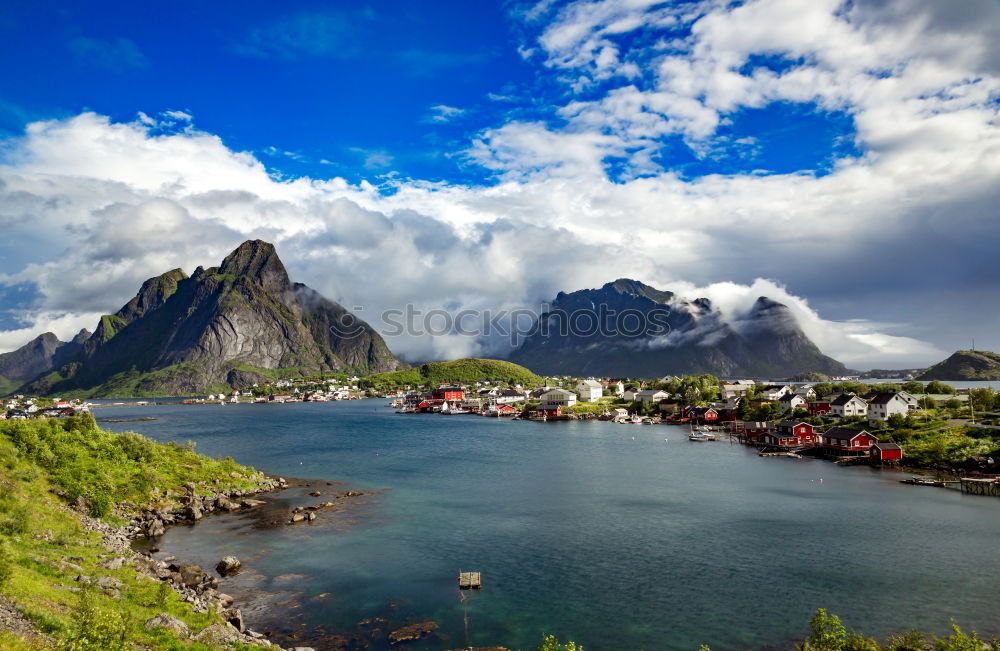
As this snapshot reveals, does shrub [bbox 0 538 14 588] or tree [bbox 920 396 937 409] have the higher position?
tree [bbox 920 396 937 409]

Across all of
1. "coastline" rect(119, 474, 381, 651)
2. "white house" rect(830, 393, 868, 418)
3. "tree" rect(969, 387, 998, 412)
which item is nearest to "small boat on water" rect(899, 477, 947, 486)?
"white house" rect(830, 393, 868, 418)

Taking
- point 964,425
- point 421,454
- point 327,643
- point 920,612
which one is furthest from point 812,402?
point 327,643

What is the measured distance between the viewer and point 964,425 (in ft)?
252

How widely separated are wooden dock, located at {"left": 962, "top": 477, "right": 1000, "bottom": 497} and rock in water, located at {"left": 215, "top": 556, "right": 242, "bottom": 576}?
64.7m

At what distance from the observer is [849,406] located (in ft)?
321

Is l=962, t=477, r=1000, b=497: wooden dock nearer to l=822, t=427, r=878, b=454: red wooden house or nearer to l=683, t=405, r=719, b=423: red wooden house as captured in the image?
l=822, t=427, r=878, b=454: red wooden house

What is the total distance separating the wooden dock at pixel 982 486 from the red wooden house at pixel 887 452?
53.1 feet

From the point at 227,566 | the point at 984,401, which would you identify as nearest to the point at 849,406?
the point at 984,401

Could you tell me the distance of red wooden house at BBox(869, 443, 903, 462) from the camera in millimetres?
72000

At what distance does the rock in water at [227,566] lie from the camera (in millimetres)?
32991

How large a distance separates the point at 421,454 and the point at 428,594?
55073 millimetres

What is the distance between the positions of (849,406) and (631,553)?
8104 centimetres

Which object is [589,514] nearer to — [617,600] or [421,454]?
[617,600]

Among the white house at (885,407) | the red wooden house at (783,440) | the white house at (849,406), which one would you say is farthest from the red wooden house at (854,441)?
the white house at (849,406)
